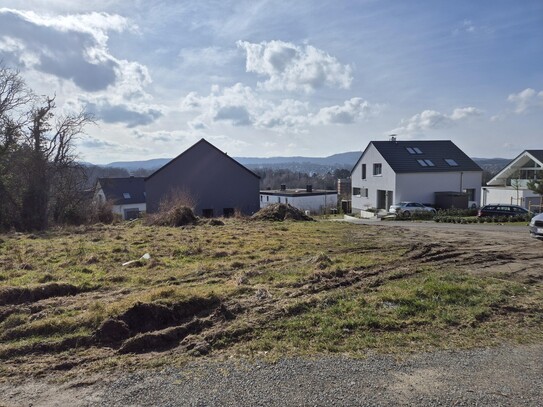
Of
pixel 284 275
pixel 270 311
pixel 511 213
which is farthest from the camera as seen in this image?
pixel 511 213

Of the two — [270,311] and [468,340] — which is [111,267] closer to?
[270,311]

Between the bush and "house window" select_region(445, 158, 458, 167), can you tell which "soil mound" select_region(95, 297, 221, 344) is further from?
"house window" select_region(445, 158, 458, 167)

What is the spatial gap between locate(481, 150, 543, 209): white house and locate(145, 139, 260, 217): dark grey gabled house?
25143 millimetres

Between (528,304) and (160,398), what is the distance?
587 centimetres

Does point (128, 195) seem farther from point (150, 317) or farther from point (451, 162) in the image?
point (150, 317)

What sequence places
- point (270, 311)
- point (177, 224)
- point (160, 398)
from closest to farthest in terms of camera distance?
point (160, 398), point (270, 311), point (177, 224)

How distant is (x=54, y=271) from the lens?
942 cm

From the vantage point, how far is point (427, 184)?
134 feet

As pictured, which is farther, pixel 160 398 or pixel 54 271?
pixel 54 271

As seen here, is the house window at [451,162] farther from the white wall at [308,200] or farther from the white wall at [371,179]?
the white wall at [308,200]

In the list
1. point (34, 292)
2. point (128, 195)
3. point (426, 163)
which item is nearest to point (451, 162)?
point (426, 163)

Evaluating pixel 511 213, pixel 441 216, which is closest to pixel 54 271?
pixel 441 216

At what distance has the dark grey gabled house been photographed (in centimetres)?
3844

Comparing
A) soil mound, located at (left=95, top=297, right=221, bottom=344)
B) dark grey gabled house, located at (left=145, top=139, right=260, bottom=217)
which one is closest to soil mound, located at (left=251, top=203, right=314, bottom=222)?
dark grey gabled house, located at (left=145, top=139, right=260, bottom=217)
